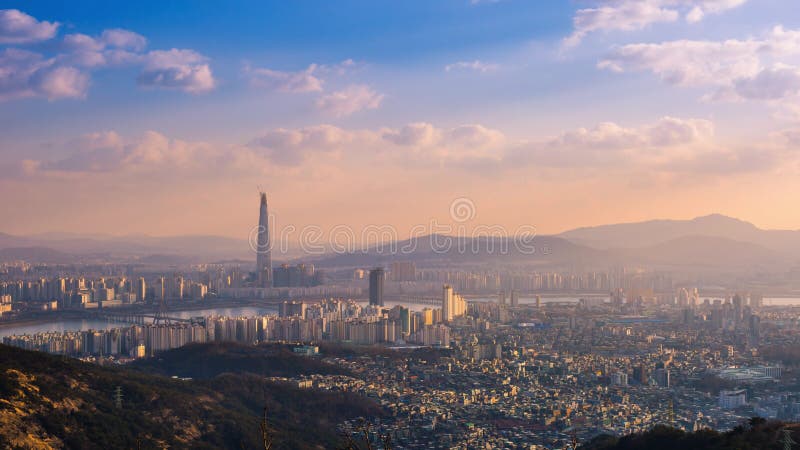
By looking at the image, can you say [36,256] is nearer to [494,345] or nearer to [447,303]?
A: [447,303]

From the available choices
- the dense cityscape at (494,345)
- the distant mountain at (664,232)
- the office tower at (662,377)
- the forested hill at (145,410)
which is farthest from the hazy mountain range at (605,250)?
the forested hill at (145,410)

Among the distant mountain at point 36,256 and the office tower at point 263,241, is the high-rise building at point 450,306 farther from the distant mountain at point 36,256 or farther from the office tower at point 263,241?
the distant mountain at point 36,256

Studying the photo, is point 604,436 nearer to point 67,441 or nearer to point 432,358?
point 67,441

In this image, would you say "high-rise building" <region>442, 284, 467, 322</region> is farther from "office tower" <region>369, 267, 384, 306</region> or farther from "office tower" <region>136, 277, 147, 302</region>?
"office tower" <region>136, 277, 147, 302</region>

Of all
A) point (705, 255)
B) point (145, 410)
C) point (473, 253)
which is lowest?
point (145, 410)

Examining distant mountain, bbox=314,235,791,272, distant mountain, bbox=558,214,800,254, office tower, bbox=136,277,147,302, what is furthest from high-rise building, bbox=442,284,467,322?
distant mountain, bbox=558,214,800,254

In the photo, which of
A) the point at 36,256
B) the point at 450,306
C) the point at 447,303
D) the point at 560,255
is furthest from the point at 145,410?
the point at 36,256

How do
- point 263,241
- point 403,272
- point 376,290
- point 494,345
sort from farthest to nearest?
point 403,272, point 263,241, point 376,290, point 494,345

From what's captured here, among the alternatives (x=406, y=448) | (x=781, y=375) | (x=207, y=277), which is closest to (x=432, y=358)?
(x=781, y=375)
